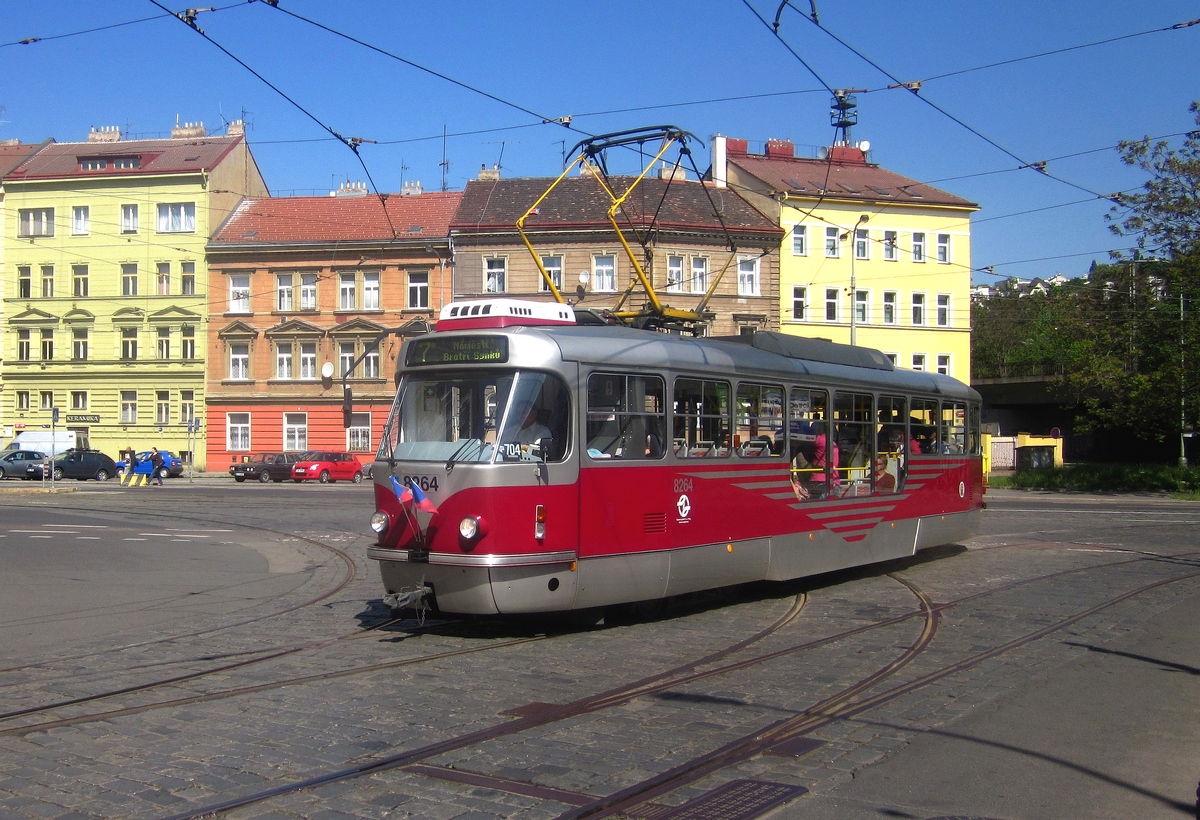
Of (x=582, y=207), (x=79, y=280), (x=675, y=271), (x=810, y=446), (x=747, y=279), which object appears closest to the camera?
(x=810, y=446)

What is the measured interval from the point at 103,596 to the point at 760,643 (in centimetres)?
762

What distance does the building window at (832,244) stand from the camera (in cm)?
5066

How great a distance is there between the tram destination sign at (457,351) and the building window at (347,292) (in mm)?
41571

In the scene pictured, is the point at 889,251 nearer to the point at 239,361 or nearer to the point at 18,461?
the point at 239,361

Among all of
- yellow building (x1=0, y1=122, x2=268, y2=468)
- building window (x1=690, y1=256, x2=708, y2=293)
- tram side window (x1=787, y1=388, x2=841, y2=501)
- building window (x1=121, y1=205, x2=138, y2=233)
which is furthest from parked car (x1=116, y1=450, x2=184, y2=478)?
tram side window (x1=787, y1=388, x2=841, y2=501)

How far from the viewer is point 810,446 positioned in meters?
12.9

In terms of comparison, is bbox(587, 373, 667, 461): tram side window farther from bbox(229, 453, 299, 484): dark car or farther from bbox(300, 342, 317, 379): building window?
bbox(300, 342, 317, 379): building window

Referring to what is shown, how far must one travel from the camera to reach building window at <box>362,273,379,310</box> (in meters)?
50.5

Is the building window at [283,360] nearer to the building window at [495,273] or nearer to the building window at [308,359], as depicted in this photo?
the building window at [308,359]

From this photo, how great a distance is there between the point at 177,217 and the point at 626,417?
47726 millimetres

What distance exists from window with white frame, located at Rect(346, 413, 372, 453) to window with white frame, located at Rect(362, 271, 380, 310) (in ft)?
16.4

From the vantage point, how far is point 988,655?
9.05 m

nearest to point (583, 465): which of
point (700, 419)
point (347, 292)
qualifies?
point (700, 419)

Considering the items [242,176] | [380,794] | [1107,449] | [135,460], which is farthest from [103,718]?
[1107,449]
